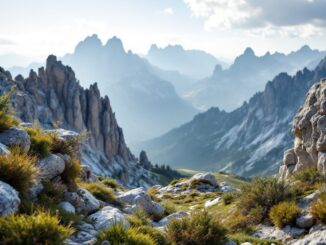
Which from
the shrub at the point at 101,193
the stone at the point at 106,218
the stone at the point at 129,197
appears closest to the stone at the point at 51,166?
the stone at the point at 106,218

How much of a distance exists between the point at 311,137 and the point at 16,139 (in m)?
18.3

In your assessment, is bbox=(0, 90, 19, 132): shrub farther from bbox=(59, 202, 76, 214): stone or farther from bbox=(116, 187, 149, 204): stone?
bbox=(116, 187, 149, 204): stone

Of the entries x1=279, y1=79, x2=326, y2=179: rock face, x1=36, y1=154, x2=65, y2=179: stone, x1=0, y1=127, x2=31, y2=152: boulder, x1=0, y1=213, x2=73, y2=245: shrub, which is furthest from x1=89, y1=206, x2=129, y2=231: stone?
x1=279, y1=79, x2=326, y2=179: rock face

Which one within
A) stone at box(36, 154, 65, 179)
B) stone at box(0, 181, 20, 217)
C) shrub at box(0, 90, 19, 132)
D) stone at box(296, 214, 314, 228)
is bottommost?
stone at box(296, 214, 314, 228)

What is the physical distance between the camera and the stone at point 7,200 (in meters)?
9.83

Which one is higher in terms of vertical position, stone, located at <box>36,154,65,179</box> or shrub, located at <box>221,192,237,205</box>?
stone, located at <box>36,154,65,179</box>

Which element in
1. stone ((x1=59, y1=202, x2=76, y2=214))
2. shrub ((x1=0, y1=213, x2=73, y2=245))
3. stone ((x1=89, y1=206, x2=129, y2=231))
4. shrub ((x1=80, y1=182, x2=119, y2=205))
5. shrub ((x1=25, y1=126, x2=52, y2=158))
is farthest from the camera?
shrub ((x1=80, y1=182, x2=119, y2=205))

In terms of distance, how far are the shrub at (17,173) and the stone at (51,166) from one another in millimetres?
2718

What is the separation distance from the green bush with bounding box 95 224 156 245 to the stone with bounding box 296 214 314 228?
8.42 m

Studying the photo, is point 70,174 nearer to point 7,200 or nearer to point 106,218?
point 106,218

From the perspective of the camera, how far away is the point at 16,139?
1501cm

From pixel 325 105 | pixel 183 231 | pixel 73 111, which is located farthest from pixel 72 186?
pixel 73 111

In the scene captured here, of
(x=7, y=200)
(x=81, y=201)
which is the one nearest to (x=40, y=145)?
(x=81, y=201)

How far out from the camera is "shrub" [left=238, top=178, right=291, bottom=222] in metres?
19.2
